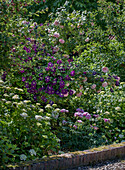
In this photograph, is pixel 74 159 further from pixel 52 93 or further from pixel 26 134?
pixel 52 93

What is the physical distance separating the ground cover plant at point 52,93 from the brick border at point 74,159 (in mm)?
175

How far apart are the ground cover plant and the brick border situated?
0.17 m

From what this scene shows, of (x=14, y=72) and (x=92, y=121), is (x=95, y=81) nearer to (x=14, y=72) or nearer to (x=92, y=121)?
(x=92, y=121)

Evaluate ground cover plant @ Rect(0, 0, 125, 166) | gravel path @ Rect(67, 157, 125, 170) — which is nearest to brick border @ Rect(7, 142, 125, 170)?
gravel path @ Rect(67, 157, 125, 170)

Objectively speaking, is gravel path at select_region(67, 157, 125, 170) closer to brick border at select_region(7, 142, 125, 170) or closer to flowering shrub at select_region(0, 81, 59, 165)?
brick border at select_region(7, 142, 125, 170)

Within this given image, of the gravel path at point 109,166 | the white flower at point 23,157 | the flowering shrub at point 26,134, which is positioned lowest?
the gravel path at point 109,166

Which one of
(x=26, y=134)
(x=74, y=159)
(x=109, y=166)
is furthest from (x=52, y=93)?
(x=109, y=166)

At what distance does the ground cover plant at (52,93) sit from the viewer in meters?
3.47

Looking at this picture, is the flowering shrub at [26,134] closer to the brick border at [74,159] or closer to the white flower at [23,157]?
the white flower at [23,157]

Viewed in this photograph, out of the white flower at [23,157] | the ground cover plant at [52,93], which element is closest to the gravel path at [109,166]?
the ground cover plant at [52,93]

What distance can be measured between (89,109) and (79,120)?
0.67 metres

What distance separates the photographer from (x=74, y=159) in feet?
11.0

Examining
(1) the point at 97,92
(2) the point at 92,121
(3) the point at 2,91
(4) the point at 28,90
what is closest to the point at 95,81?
(1) the point at 97,92

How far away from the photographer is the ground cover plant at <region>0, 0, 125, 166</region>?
347 centimetres
